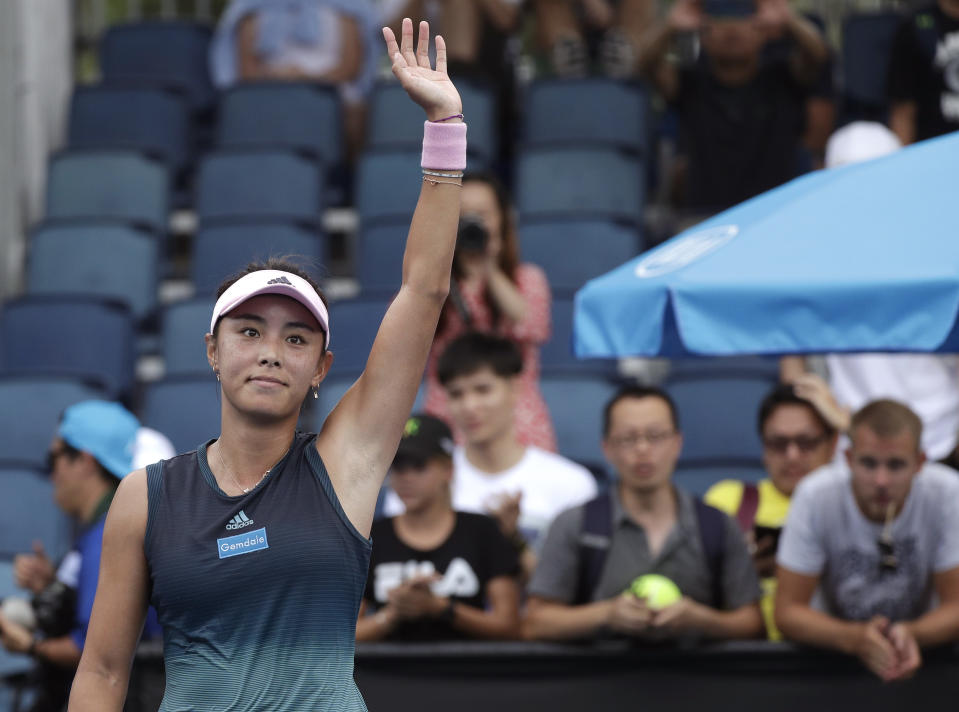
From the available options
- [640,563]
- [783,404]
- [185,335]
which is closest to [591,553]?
[640,563]

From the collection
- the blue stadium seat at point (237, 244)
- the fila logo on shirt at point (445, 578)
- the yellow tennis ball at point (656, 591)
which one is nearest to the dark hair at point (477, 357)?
the fila logo on shirt at point (445, 578)

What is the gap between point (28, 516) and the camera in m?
6.13

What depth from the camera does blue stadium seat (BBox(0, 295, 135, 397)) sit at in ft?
23.0

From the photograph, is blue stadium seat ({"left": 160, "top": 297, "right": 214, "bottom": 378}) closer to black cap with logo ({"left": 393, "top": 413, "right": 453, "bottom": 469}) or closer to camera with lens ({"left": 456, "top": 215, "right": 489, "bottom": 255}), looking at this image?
camera with lens ({"left": 456, "top": 215, "right": 489, "bottom": 255})

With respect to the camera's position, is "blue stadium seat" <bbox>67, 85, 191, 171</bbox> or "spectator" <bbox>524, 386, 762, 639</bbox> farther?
"blue stadium seat" <bbox>67, 85, 191, 171</bbox>

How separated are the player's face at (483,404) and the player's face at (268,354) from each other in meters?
2.81

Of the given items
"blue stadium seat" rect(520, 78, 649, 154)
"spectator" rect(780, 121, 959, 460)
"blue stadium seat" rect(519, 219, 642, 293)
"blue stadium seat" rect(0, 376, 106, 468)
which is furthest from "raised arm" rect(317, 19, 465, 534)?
"blue stadium seat" rect(520, 78, 649, 154)

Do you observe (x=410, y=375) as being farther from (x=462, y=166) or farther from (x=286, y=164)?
(x=286, y=164)

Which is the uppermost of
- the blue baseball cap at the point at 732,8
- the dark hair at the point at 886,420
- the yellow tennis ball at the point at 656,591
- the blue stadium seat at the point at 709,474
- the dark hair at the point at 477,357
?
the blue baseball cap at the point at 732,8

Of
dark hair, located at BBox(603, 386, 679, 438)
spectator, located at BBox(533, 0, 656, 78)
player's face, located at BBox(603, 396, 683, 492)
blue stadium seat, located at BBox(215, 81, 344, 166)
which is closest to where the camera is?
player's face, located at BBox(603, 396, 683, 492)

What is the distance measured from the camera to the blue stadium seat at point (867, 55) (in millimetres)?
8266

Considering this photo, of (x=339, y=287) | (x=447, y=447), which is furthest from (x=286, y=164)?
(x=447, y=447)

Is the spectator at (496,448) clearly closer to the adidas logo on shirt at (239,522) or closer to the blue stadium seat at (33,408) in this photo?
the blue stadium seat at (33,408)

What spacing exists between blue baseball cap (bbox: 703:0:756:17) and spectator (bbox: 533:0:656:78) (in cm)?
120
